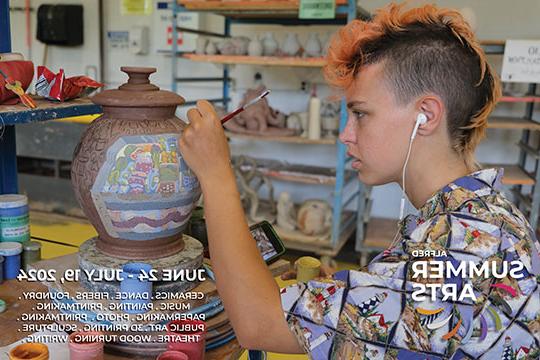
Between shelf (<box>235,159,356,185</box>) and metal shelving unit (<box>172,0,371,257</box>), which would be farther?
shelf (<box>235,159,356,185</box>)

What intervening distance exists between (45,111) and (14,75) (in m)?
0.13

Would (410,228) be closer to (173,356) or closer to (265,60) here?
(173,356)

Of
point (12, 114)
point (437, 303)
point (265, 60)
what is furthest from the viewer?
A: point (265, 60)

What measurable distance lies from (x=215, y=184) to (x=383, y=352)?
1.30 feet

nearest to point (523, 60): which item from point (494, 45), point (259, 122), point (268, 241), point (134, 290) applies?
point (494, 45)

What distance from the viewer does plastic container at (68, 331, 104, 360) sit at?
94 centimetres

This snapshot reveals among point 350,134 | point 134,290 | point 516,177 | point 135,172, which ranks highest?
point 350,134

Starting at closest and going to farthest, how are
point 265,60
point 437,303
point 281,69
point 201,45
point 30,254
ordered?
point 437,303
point 30,254
point 265,60
point 201,45
point 281,69

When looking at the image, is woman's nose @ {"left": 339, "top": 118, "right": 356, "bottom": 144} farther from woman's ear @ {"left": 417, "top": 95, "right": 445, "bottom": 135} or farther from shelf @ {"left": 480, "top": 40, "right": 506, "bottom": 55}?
shelf @ {"left": 480, "top": 40, "right": 506, "bottom": 55}

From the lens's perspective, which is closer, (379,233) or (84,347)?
(84,347)

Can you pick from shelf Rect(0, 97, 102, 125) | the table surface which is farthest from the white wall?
the table surface

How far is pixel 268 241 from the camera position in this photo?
4.44ft

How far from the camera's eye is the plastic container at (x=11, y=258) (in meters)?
1.27

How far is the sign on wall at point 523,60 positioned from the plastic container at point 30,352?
8.53 ft
